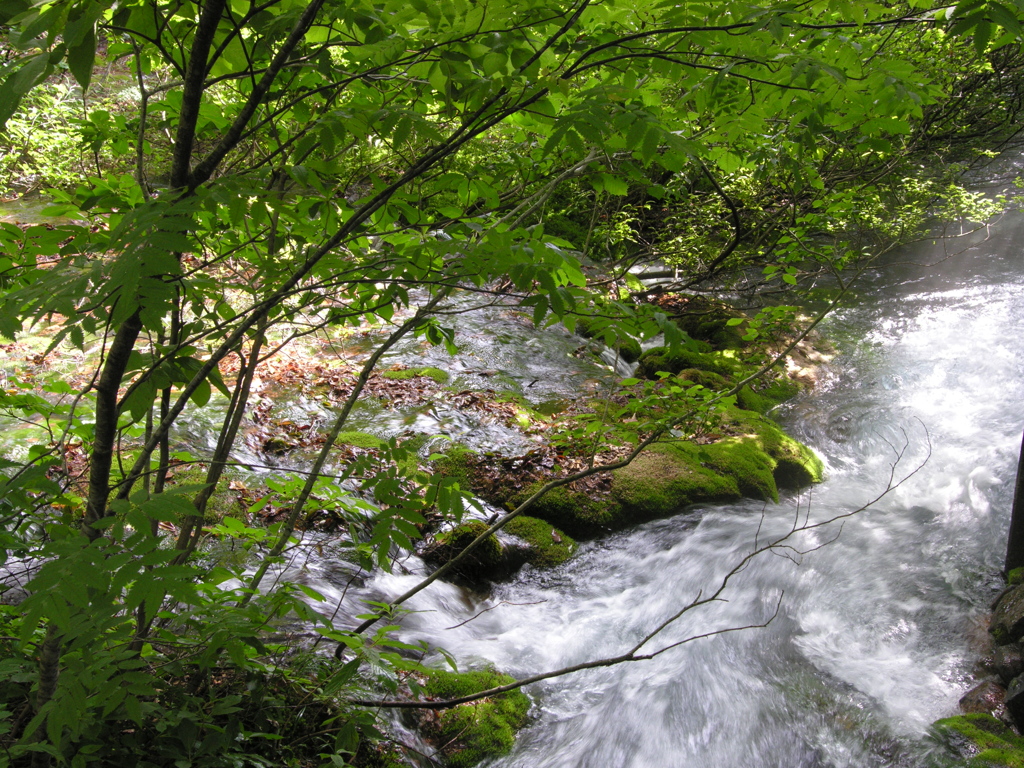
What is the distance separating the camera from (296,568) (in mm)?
4258

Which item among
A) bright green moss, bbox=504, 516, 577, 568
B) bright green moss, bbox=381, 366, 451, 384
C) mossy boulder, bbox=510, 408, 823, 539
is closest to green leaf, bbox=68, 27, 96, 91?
bright green moss, bbox=504, 516, 577, 568

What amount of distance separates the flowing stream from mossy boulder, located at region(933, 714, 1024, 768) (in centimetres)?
12

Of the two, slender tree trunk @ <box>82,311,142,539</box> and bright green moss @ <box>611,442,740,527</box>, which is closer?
slender tree trunk @ <box>82,311,142,539</box>

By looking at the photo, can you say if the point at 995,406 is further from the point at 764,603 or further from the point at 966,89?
the point at 764,603

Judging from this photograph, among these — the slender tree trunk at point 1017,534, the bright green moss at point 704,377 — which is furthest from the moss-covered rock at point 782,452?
the slender tree trunk at point 1017,534

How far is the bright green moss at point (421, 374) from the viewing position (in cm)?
770

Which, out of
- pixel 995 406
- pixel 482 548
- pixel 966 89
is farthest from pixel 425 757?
pixel 966 89

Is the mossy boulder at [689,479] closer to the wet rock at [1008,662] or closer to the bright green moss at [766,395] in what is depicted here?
the bright green moss at [766,395]

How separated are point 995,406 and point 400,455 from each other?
985 centimetres

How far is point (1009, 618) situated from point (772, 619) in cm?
206

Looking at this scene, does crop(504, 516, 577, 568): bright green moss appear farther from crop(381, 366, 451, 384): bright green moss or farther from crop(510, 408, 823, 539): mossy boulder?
crop(381, 366, 451, 384): bright green moss

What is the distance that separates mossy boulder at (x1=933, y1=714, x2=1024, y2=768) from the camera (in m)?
3.54

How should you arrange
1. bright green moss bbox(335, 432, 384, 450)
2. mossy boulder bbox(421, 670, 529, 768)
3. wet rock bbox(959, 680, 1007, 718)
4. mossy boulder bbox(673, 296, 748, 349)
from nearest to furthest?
1. mossy boulder bbox(421, 670, 529, 768)
2. wet rock bbox(959, 680, 1007, 718)
3. bright green moss bbox(335, 432, 384, 450)
4. mossy boulder bbox(673, 296, 748, 349)

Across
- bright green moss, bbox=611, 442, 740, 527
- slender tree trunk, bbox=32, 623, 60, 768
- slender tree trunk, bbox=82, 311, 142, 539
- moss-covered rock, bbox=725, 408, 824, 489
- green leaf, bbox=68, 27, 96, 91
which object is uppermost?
green leaf, bbox=68, 27, 96, 91
